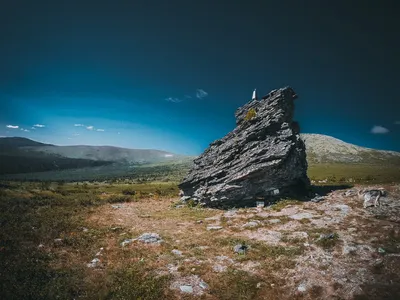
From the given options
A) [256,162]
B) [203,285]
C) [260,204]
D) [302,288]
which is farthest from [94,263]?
[256,162]

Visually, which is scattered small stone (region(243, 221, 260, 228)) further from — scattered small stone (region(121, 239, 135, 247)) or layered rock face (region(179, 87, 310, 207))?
scattered small stone (region(121, 239, 135, 247))

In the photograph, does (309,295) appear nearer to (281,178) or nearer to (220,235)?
(220,235)

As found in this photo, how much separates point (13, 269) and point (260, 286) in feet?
56.9

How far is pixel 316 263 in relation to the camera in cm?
1762

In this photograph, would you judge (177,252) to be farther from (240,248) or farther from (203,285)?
(240,248)

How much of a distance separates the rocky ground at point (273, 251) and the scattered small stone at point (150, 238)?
10cm

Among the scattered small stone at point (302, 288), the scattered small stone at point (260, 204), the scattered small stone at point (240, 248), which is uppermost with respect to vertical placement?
the scattered small stone at point (260, 204)

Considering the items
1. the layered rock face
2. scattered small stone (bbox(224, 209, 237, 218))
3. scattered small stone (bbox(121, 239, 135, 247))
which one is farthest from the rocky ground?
the layered rock face

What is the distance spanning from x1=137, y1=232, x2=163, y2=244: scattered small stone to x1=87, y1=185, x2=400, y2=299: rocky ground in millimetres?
103

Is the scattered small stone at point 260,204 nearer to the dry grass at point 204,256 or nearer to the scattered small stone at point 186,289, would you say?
the dry grass at point 204,256

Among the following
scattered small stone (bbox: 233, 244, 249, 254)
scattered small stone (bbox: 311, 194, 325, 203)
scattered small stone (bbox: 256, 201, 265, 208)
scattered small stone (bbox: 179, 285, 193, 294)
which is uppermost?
scattered small stone (bbox: 311, 194, 325, 203)

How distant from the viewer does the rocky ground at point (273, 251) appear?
15.0 meters

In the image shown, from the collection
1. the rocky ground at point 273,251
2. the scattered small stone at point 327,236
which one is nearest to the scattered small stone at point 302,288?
the rocky ground at point 273,251

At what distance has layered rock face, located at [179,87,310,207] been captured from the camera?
38375mm
